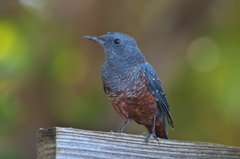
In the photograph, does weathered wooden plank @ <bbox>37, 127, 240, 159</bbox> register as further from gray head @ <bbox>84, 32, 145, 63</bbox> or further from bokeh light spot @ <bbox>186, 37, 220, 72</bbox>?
bokeh light spot @ <bbox>186, 37, 220, 72</bbox>

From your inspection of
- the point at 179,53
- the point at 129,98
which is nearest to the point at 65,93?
the point at 179,53

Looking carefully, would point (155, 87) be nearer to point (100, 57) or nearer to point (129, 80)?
point (129, 80)

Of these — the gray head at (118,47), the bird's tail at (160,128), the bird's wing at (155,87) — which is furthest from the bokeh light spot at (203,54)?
the gray head at (118,47)

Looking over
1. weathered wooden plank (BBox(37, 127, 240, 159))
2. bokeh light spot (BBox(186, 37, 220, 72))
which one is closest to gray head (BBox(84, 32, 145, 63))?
weathered wooden plank (BBox(37, 127, 240, 159))

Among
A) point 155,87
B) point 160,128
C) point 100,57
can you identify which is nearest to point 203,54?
point 100,57

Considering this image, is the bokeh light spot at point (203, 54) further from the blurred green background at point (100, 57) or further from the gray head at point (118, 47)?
the gray head at point (118, 47)
